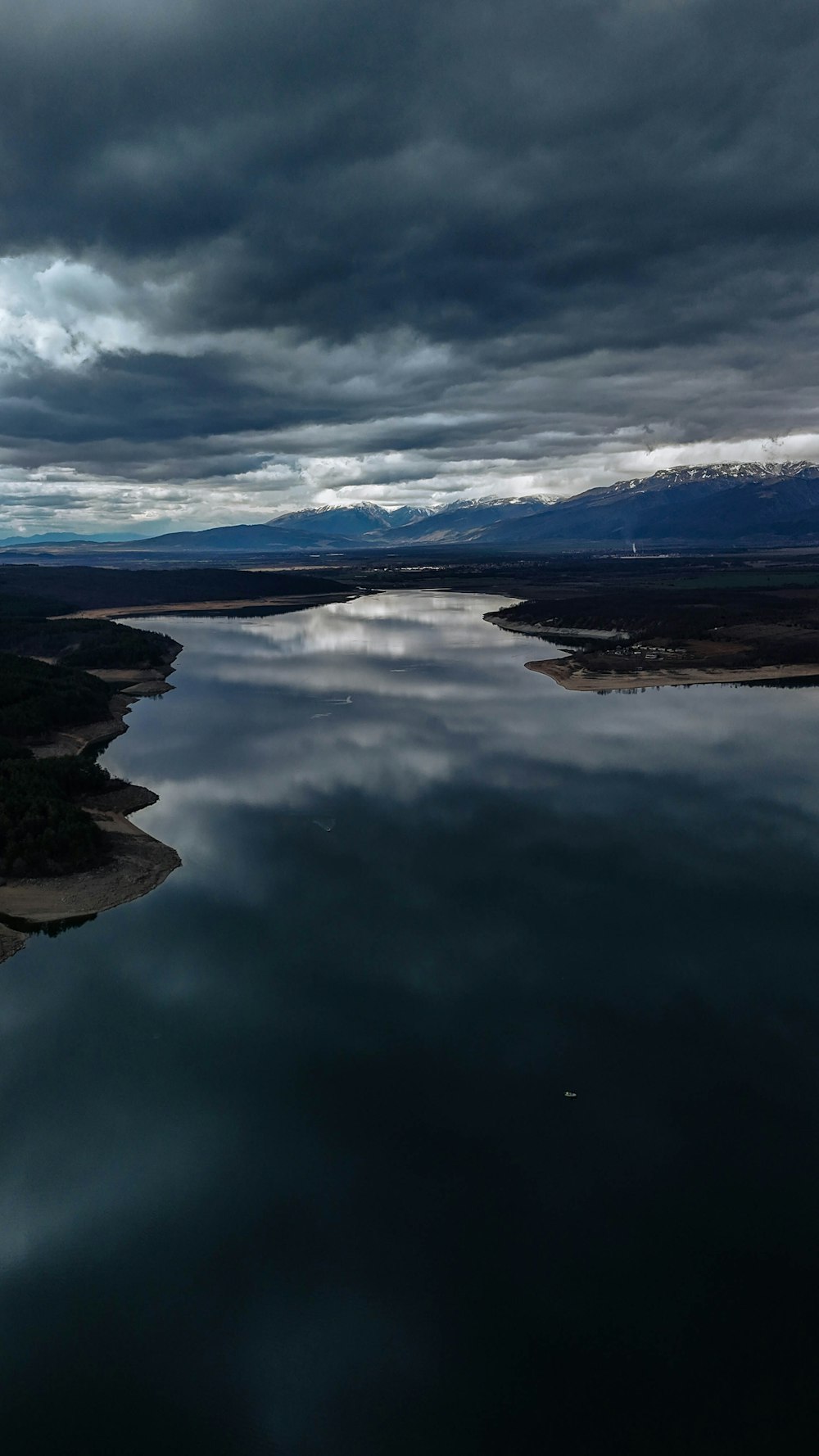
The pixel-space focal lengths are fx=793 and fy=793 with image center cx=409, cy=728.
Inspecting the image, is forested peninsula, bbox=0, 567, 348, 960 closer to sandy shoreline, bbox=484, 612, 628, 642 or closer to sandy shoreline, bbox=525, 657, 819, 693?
sandy shoreline, bbox=525, 657, 819, 693

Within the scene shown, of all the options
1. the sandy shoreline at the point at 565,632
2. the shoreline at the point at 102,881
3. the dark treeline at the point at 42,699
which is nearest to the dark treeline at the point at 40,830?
the shoreline at the point at 102,881

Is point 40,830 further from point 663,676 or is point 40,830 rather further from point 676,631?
point 676,631

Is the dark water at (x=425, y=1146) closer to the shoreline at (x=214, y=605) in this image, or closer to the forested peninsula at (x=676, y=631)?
the forested peninsula at (x=676, y=631)

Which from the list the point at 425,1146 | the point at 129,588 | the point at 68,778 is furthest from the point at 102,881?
the point at 129,588

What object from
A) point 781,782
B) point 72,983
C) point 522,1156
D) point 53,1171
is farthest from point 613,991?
point 781,782

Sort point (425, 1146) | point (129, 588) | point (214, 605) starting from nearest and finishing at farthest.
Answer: point (425, 1146) → point (214, 605) → point (129, 588)

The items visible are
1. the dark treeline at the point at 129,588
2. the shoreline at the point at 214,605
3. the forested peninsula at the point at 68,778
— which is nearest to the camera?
the forested peninsula at the point at 68,778

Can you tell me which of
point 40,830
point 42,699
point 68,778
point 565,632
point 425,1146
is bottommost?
point 425,1146
